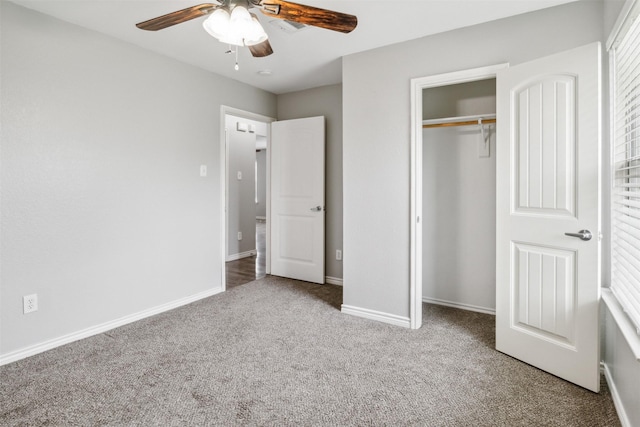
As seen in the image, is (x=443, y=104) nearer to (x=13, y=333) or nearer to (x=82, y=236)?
(x=82, y=236)

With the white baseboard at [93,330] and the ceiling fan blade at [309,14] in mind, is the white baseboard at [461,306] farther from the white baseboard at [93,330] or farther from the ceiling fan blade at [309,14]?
the ceiling fan blade at [309,14]

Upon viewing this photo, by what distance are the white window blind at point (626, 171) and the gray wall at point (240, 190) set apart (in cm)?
481

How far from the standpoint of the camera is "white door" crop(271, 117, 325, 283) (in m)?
4.26

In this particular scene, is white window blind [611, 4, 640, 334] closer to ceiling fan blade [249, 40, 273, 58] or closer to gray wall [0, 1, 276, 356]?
ceiling fan blade [249, 40, 273, 58]

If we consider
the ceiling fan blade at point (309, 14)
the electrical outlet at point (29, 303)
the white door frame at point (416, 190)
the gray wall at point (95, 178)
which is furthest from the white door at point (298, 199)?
the electrical outlet at point (29, 303)

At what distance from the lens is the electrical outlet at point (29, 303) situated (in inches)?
96.1

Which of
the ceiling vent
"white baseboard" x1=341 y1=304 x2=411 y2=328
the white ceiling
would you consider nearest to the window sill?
"white baseboard" x1=341 y1=304 x2=411 y2=328

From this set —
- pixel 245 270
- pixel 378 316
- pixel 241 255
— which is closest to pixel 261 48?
pixel 378 316

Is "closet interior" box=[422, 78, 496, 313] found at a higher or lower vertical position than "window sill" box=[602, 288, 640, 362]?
higher

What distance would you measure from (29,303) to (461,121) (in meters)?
3.69

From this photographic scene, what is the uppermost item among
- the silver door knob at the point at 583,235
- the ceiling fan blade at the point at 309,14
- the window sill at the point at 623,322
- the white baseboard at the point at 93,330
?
the ceiling fan blade at the point at 309,14

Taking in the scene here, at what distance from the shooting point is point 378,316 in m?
3.13

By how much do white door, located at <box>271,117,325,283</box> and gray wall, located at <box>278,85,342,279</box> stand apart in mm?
124

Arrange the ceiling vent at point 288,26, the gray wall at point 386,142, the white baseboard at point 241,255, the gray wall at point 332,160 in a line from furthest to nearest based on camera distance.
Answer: the white baseboard at point 241,255 → the gray wall at point 332,160 → the gray wall at point 386,142 → the ceiling vent at point 288,26
